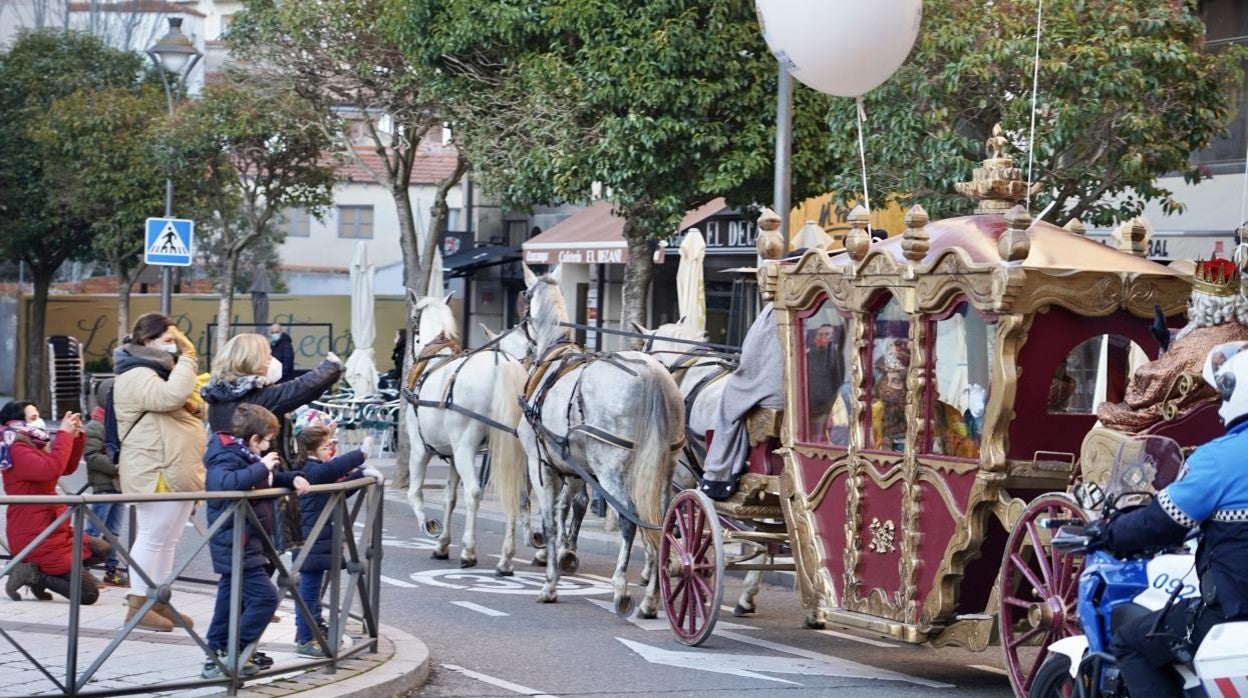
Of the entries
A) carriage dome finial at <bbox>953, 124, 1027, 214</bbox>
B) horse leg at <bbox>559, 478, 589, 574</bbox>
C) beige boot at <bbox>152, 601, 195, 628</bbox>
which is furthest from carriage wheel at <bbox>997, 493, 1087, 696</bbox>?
horse leg at <bbox>559, 478, 589, 574</bbox>

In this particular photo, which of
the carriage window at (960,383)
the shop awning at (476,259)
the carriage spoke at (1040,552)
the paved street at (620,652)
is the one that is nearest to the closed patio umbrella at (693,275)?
the paved street at (620,652)

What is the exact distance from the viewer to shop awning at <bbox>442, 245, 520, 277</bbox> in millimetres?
31875

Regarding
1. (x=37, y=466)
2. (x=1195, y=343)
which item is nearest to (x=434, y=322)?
(x=37, y=466)

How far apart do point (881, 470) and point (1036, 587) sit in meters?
1.40

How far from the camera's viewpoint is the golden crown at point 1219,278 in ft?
24.5

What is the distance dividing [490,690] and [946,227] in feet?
10.9

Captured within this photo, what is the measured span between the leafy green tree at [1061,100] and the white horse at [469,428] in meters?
3.50

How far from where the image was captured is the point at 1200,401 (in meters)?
7.45

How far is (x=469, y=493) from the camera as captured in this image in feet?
44.5

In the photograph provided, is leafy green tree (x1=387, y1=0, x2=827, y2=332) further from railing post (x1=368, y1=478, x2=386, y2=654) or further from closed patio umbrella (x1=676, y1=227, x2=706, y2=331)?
railing post (x1=368, y1=478, x2=386, y2=654)

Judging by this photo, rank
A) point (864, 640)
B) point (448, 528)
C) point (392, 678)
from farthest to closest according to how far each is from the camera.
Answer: point (448, 528)
point (864, 640)
point (392, 678)

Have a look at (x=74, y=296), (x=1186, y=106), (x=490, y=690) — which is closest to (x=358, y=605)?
(x=490, y=690)

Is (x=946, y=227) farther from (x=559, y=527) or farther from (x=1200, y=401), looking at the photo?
(x=559, y=527)

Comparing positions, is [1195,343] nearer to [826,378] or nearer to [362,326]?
[826,378]
